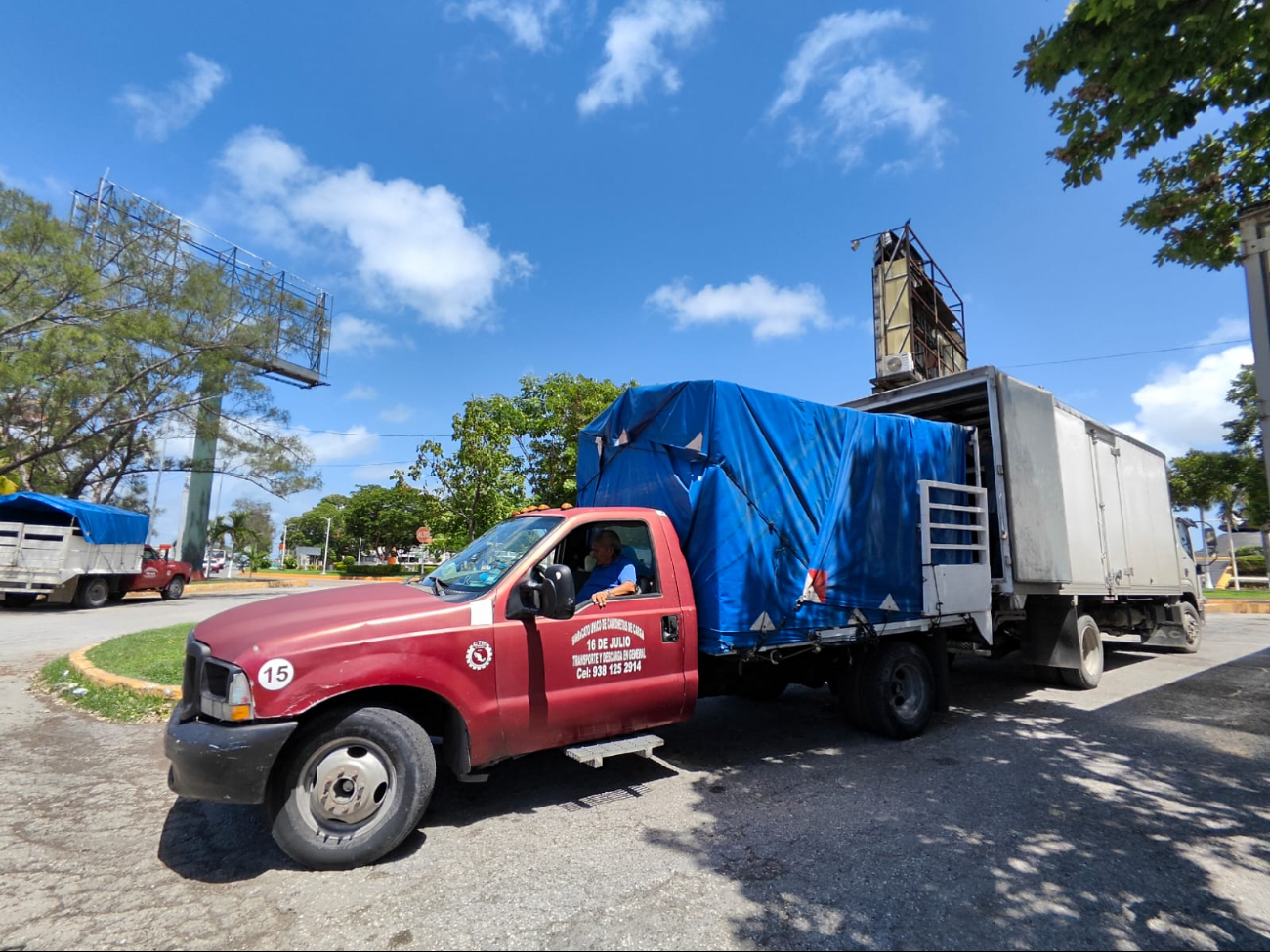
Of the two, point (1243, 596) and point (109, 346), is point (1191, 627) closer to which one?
point (1243, 596)

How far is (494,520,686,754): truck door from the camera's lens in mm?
3885

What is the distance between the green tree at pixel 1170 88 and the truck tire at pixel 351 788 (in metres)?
5.74

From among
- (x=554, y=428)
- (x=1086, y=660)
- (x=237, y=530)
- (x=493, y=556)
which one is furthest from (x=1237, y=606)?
(x=237, y=530)

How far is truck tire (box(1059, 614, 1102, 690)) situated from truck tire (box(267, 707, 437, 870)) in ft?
24.4

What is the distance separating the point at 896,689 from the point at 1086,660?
12.2 ft

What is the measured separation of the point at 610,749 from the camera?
4.10 m

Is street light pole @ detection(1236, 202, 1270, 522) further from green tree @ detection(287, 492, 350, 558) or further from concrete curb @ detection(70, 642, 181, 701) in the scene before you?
green tree @ detection(287, 492, 350, 558)

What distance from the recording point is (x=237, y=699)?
3221 mm

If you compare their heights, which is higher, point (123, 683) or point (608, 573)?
point (608, 573)

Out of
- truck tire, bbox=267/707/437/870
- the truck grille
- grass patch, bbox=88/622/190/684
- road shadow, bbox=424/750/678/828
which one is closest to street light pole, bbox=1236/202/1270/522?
road shadow, bbox=424/750/678/828

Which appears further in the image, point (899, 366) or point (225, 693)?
point (899, 366)

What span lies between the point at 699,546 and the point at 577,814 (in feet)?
6.22

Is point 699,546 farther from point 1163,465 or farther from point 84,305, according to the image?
point 84,305

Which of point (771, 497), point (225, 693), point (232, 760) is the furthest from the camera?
point (771, 497)
